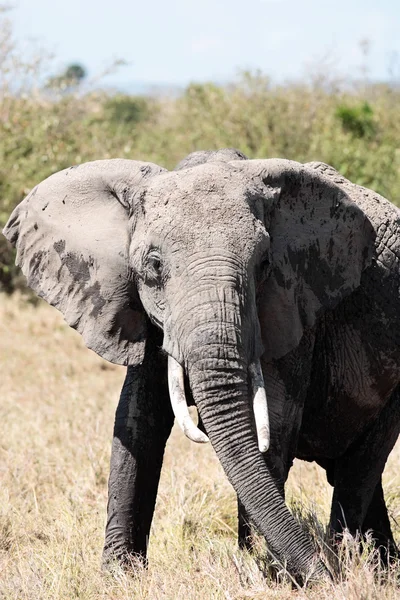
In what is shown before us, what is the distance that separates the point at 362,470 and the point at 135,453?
3.73 feet

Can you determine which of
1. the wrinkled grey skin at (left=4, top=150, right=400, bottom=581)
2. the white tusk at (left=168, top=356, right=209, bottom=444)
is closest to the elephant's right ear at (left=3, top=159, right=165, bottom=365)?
the wrinkled grey skin at (left=4, top=150, right=400, bottom=581)

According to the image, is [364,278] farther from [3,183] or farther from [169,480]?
[3,183]

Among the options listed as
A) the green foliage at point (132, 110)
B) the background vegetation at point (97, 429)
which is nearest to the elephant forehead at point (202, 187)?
the background vegetation at point (97, 429)

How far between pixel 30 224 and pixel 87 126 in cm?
1106

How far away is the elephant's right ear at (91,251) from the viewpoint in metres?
4.13

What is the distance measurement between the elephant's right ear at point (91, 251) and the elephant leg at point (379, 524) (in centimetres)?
164

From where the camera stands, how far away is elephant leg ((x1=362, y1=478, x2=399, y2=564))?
16.8ft

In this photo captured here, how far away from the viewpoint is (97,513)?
18.0 ft

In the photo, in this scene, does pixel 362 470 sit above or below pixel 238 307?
below

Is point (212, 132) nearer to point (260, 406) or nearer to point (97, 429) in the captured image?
point (97, 429)

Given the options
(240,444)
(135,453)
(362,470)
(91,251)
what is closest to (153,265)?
(91,251)

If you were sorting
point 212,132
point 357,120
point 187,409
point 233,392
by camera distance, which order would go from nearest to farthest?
point 233,392 → point 187,409 → point 212,132 → point 357,120

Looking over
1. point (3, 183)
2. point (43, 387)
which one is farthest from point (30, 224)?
point (3, 183)

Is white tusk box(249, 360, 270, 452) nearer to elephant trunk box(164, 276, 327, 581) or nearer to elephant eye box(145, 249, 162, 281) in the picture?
elephant trunk box(164, 276, 327, 581)
